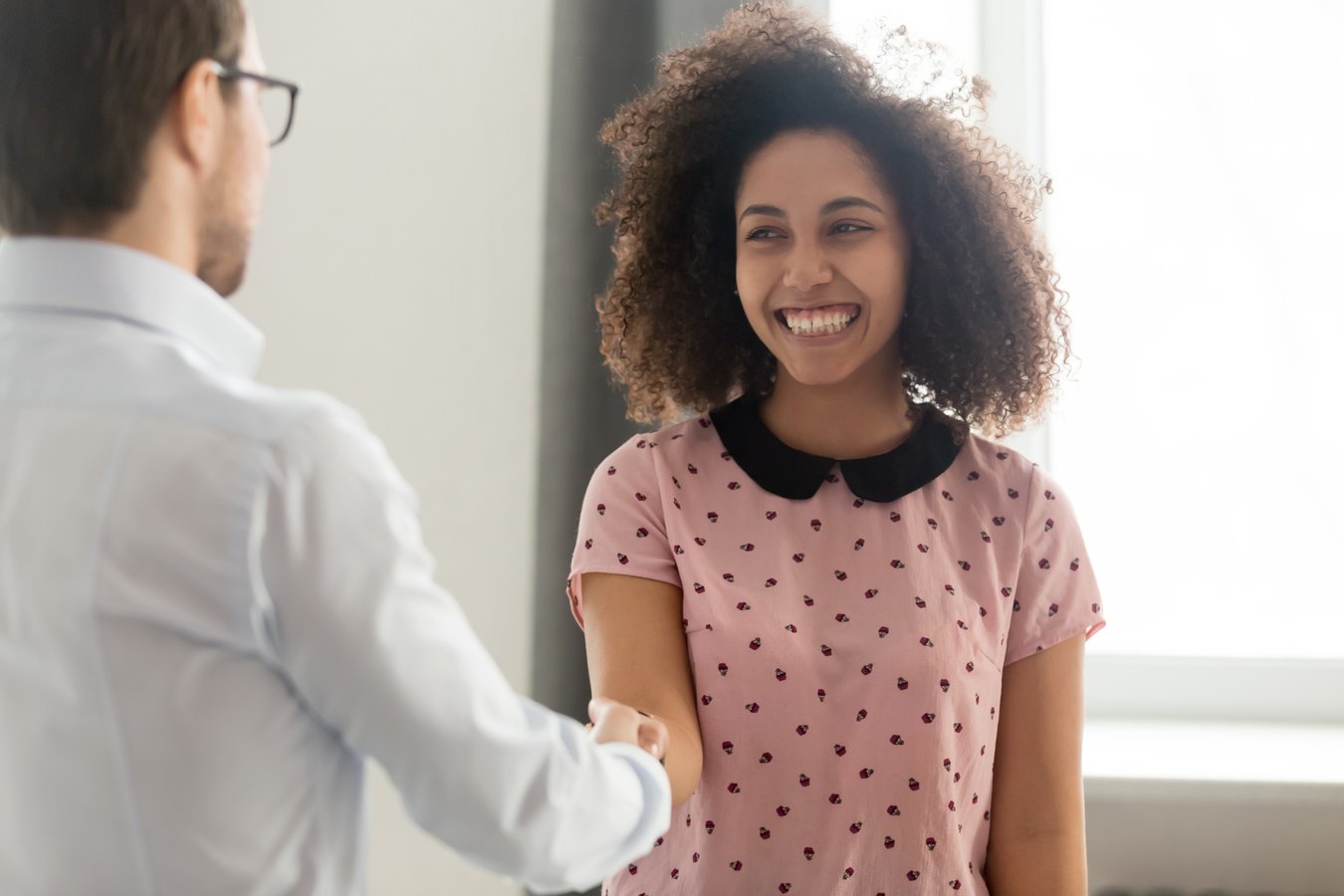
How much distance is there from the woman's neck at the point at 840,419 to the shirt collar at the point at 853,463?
2 centimetres

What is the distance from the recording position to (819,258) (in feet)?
5.10

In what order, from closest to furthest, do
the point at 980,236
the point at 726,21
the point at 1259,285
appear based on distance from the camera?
the point at 980,236 → the point at 726,21 → the point at 1259,285

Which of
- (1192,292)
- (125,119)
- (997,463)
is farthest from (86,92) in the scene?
(1192,292)

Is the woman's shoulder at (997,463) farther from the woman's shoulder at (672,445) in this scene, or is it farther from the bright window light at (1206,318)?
the bright window light at (1206,318)

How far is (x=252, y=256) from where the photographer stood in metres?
2.45

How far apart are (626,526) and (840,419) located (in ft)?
1.04

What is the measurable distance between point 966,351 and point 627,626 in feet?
1.92

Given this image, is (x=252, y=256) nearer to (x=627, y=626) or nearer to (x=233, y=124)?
(x=627, y=626)

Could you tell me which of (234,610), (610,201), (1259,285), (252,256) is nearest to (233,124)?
(234,610)

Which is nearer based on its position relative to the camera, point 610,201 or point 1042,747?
point 1042,747

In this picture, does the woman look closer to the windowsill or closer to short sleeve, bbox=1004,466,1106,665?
short sleeve, bbox=1004,466,1106,665

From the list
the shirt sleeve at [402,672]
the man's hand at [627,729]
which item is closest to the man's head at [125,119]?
the shirt sleeve at [402,672]

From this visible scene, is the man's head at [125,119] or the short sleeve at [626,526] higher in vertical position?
the man's head at [125,119]

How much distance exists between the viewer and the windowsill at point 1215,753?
191cm
